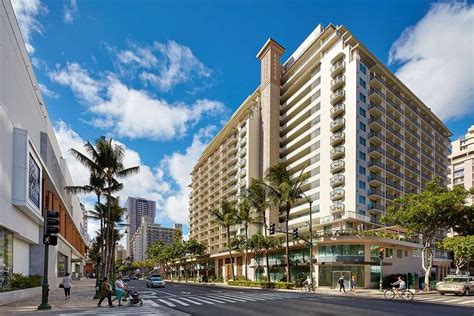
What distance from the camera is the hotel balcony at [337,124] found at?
2391 inches

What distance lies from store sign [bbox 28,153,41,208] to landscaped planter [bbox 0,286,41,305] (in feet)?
22.1

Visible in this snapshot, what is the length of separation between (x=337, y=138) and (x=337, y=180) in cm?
678

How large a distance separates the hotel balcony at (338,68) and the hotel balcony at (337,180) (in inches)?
674

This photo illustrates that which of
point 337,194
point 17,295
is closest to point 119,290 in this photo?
point 17,295

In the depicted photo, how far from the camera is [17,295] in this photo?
24906 millimetres

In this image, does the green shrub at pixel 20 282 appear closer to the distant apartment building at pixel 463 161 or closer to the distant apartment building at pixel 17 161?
the distant apartment building at pixel 17 161

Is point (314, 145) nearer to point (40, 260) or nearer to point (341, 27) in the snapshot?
point (341, 27)

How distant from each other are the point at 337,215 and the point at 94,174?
123 feet

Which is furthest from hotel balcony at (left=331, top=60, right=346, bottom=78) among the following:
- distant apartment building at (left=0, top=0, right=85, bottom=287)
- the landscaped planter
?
the landscaped planter

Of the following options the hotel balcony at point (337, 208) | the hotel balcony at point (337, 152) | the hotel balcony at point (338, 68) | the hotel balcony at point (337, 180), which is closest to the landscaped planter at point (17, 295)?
the hotel balcony at point (337, 208)

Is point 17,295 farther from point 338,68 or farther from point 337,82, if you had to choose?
point 338,68

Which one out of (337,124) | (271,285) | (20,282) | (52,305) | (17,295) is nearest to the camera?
(52,305)

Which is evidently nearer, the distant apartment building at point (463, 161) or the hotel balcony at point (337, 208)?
the hotel balcony at point (337, 208)

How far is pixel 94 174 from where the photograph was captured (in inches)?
1266
